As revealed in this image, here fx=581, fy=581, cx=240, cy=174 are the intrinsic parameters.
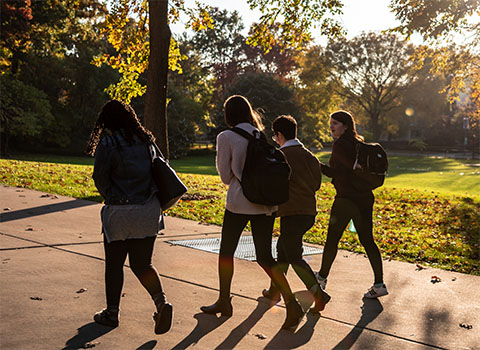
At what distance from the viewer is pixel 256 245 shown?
4.88m

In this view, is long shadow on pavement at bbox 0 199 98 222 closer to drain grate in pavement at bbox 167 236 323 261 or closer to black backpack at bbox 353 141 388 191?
drain grate in pavement at bbox 167 236 323 261

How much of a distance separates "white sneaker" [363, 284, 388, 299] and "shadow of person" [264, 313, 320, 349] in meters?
1.04

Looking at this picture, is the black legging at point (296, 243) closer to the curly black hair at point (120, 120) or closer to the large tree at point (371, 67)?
the curly black hair at point (120, 120)

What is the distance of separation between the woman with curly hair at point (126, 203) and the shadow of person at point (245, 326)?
470mm

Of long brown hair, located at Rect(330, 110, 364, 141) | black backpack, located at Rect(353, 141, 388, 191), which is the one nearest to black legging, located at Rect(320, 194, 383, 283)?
black backpack, located at Rect(353, 141, 388, 191)

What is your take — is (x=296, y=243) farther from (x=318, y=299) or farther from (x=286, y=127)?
(x=286, y=127)

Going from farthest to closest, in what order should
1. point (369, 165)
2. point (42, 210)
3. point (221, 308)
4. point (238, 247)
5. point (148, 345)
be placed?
1. point (42, 210)
2. point (238, 247)
3. point (369, 165)
4. point (221, 308)
5. point (148, 345)

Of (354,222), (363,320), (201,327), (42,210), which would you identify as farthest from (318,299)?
(42,210)

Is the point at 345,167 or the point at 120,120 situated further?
the point at 345,167

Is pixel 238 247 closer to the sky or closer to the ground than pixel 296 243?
closer to the ground

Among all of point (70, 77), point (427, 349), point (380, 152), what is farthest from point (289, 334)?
point (70, 77)

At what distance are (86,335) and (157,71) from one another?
9987 mm

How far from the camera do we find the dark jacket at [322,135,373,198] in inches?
226

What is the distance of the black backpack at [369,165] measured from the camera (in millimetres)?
5684
